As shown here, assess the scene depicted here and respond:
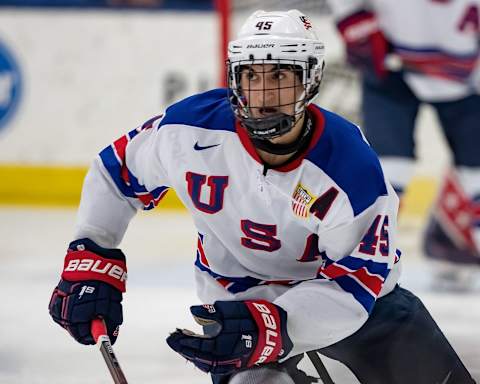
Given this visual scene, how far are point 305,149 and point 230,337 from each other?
392 millimetres

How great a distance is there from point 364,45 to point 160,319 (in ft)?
4.51

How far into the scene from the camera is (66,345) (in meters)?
3.13

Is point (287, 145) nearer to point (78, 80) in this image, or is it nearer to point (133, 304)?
point (133, 304)

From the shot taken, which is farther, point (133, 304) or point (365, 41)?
point (365, 41)

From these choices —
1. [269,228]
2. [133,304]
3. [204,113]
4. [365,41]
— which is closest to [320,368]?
[269,228]

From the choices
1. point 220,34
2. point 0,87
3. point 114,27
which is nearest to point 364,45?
point 220,34

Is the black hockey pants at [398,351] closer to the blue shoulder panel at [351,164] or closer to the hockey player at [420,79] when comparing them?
the blue shoulder panel at [351,164]

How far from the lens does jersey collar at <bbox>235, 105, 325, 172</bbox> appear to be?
7.03 feet

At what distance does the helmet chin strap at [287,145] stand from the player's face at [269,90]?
0.07 meters

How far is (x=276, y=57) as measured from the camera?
2.09 meters

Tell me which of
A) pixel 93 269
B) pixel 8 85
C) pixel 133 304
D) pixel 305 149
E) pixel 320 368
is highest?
pixel 305 149

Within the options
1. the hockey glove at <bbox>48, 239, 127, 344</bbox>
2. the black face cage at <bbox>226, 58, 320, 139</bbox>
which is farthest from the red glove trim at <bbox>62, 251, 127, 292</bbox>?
the black face cage at <bbox>226, 58, 320, 139</bbox>

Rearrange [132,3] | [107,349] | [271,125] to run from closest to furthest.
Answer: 1. [271,125]
2. [107,349]
3. [132,3]

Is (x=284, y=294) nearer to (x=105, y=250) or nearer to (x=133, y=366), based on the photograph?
(x=105, y=250)
